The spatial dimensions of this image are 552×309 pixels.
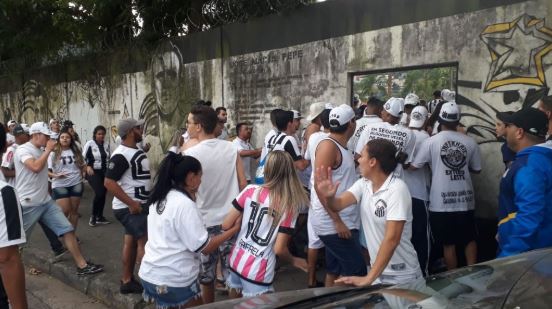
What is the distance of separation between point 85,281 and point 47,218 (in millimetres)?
825

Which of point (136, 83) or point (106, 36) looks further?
point (106, 36)

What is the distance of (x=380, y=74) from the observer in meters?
6.20

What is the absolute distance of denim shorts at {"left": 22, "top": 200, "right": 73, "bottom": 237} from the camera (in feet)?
18.2

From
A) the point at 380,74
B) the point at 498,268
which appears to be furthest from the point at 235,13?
the point at 498,268

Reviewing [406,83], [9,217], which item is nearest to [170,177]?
[9,217]

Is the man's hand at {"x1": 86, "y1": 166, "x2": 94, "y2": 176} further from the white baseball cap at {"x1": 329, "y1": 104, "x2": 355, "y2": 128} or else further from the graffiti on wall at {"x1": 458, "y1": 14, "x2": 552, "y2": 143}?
the graffiti on wall at {"x1": 458, "y1": 14, "x2": 552, "y2": 143}

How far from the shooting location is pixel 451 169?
470 centimetres

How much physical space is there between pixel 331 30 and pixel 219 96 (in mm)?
2855

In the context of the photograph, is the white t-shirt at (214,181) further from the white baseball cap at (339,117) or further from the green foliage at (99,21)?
the green foliage at (99,21)

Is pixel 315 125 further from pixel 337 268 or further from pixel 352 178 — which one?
pixel 337 268

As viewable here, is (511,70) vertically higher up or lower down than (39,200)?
higher up

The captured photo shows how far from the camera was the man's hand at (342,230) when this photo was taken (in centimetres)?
382

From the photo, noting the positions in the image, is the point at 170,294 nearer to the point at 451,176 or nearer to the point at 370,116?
the point at 451,176

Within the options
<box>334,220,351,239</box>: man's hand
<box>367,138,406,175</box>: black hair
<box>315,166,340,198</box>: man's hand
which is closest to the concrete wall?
<box>334,220,351,239</box>: man's hand
